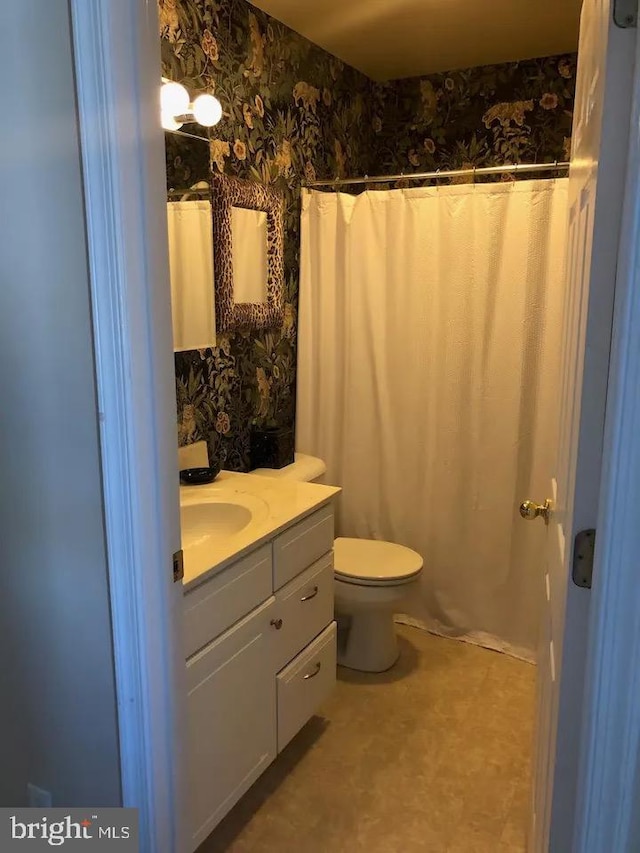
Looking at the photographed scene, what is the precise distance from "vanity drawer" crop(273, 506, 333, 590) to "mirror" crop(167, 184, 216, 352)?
0.71 meters

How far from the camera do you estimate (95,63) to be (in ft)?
3.23

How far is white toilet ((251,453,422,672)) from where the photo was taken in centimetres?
248

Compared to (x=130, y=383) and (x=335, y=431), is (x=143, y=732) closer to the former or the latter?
(x=130, y=383)

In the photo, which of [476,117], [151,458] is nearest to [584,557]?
[151,458]

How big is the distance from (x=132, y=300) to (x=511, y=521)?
203 cm

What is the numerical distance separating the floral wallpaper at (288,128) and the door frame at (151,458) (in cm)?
111

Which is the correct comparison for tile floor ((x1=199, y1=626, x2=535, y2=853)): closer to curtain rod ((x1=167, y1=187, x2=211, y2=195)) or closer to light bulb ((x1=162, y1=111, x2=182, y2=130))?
curtain rod ((x1=167, y1=187, x2=211, y2=195))

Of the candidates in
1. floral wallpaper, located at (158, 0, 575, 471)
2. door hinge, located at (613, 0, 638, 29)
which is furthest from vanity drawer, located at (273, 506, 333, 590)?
door hinge, located at (613, 0, 638, 29)

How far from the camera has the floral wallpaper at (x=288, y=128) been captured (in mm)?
2240

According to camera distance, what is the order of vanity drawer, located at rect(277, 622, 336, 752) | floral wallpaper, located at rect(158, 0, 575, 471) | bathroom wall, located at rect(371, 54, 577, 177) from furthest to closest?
bathroom wall, located at rect(371, 54, 577, 177)
floral wallpaper, located at rect(158, 0, 575, 471)
vanity drawer, located at rect(277, 622, 336, 752)

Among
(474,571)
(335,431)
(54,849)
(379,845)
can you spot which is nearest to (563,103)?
(335,431)

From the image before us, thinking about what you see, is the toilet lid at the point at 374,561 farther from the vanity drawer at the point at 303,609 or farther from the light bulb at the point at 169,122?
the light bulb at the point at 169,122

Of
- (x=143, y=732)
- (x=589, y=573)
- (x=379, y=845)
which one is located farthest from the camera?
(x=379, y=845)

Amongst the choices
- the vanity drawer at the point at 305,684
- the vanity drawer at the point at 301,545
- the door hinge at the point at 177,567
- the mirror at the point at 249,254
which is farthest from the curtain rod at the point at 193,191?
the vanity drawer at the point at 305,684
